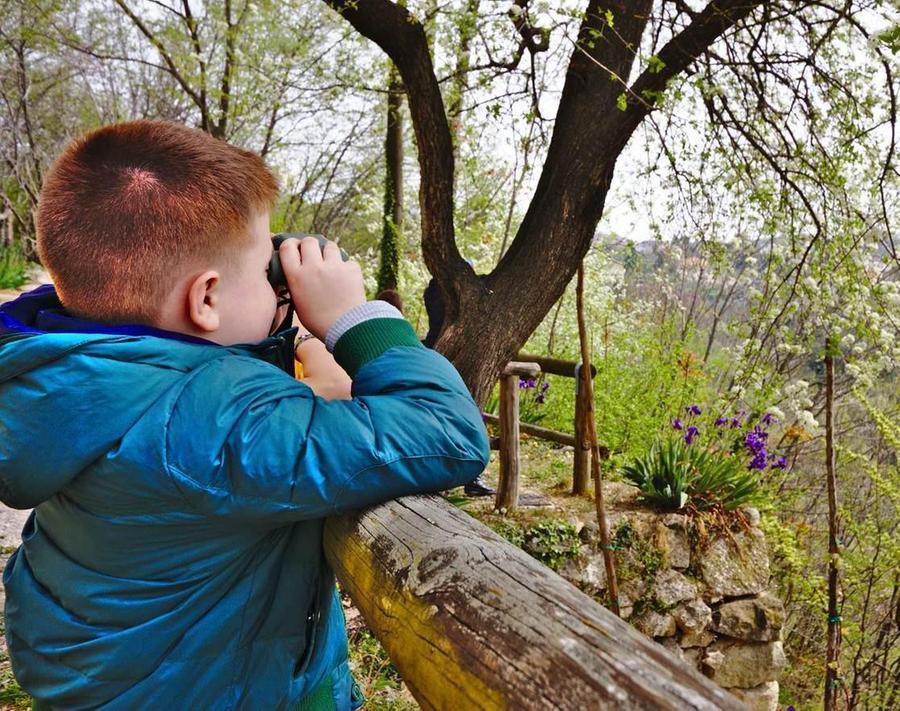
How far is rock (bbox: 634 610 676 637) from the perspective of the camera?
5.07m

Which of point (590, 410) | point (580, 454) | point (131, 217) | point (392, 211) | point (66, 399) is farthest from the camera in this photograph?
point (392, 211)

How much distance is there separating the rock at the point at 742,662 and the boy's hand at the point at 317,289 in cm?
528

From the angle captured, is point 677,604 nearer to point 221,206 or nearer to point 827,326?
point 827,326

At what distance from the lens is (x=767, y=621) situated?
5273 mm

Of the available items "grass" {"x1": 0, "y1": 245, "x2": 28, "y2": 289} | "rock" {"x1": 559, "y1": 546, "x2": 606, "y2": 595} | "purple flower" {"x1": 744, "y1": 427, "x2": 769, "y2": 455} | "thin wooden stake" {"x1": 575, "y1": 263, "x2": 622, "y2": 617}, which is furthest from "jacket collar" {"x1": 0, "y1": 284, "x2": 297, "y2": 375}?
"grass" {"x1": 0, "y1": 245, "x2": 28, "y2": 289}

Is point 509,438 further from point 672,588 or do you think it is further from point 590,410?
point 672,588

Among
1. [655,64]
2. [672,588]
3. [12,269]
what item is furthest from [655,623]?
[12,269]

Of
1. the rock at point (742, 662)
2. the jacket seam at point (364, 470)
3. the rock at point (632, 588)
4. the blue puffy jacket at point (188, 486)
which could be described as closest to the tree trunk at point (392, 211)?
the rock at point (632, 588)

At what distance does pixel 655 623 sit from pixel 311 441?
495cm

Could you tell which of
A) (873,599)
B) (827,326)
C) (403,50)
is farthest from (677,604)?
(403,50)

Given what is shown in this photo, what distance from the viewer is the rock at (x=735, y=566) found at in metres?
5.27

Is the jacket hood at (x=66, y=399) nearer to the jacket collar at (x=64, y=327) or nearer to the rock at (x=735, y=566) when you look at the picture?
the jacket collar at (x=64, y=327)

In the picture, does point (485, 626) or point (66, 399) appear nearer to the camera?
point (485, 626)

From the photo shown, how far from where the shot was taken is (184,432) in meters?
0.79
